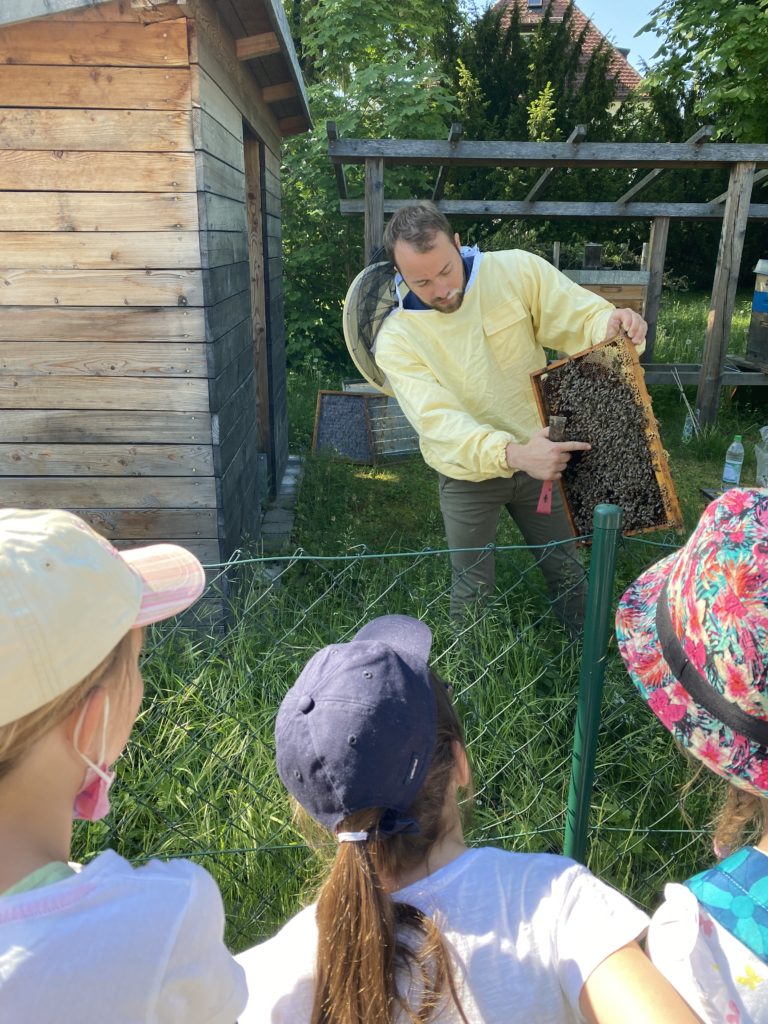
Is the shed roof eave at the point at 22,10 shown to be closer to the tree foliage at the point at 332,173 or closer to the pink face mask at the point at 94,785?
the pink face mask at the point at 94,785

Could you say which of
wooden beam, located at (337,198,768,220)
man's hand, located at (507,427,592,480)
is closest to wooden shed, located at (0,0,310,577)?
man's hand, located at (507,427,592,480)

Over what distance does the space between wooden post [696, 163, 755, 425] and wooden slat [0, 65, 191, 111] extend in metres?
6.34

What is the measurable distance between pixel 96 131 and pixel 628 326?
234 cm

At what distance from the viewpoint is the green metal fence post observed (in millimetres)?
1939

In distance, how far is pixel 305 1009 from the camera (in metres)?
1.19

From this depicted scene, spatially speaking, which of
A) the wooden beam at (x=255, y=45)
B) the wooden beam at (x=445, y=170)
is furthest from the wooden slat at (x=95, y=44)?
the wooden beam at (x=445, y=170)

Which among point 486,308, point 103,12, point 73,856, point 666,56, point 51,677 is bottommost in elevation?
point 73,856

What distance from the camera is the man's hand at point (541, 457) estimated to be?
2.85 meters

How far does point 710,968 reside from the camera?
1.10 meters

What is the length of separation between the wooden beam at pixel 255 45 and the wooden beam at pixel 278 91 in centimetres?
142

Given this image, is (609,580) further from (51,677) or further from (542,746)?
(51,677)

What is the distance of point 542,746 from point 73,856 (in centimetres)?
159

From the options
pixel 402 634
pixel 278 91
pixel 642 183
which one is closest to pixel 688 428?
pixel 642 183

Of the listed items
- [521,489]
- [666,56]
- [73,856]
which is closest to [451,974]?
[73,856]
